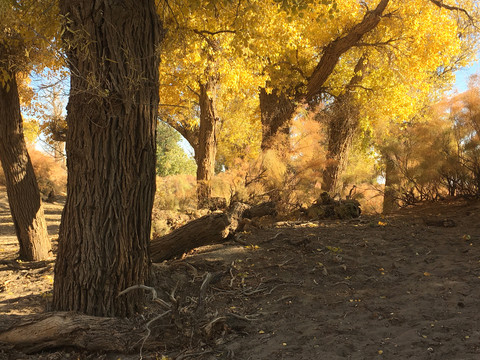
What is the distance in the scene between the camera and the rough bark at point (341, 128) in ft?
37.6

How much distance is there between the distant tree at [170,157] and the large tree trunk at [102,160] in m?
25.2

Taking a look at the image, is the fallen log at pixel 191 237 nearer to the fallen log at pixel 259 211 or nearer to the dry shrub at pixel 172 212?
the fallen log at pixel 259 211

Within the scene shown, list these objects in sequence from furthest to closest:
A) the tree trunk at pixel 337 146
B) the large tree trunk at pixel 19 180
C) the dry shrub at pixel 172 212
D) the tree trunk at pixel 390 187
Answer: the tree trunk at pixel 337 146 < the tree trunk at pixel 390 187 < the dry shrub at pixel 172 212 < the large tree trunk at pixel 19 180

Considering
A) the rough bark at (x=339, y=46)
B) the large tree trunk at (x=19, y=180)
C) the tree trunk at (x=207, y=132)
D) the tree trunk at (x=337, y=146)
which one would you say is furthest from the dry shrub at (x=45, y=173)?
the rough bark at (x=339, y=46)

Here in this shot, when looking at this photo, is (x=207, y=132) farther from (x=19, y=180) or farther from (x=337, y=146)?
(x=19, y=180)

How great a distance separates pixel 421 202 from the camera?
7.98 meters

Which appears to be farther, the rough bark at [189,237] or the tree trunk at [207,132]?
the tree trunk at [207,132]

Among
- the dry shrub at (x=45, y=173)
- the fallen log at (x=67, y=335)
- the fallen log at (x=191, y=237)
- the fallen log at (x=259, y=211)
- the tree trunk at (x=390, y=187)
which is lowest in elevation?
the fallen log at (x=67, y=335)

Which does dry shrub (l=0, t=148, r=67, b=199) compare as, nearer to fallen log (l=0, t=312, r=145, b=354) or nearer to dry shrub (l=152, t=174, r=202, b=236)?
dry shrub (l=152, t=174, r=202, b=236)

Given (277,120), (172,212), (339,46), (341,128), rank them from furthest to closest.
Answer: (341,128), (277,120), (339,46), (172,212)

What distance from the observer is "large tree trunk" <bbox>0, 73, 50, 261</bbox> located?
6.32 m

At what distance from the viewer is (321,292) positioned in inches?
164

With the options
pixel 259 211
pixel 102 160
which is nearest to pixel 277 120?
pixel 259 211

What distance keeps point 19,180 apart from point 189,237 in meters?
3.15
